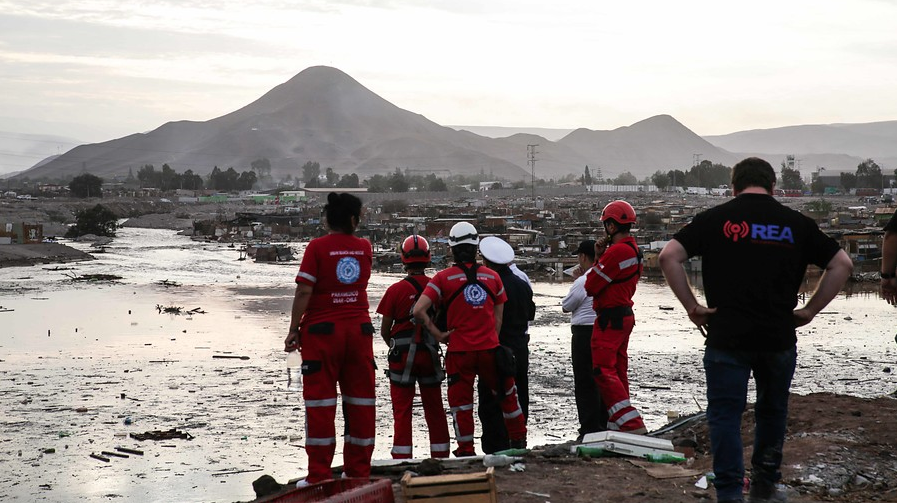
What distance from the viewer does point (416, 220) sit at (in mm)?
60281

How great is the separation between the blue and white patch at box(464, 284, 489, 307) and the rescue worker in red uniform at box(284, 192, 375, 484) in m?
1.10

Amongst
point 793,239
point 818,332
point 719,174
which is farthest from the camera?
point 719,174

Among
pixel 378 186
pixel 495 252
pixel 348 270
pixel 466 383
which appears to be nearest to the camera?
pixel 348 270

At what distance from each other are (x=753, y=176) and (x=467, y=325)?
281cm

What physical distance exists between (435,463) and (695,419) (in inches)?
129

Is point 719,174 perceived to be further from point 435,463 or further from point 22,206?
point 435,463

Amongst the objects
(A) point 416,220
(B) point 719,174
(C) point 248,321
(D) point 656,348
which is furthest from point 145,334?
(B) point 719,174

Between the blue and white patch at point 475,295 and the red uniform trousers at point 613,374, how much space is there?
3.59ft

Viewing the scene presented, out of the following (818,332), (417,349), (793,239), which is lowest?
(818,332)

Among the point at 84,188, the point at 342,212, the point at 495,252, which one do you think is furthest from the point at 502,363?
the point at 84,188

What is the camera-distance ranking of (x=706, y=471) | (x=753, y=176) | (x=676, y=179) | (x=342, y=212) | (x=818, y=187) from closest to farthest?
(x=753, y=176) → (x=342, y=212) → (x=706, y=471) → (x=818, y=187) → (x=676, y=179)

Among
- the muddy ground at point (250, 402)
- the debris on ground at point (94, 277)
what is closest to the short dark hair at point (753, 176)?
the muddy ground at point (250, 402)

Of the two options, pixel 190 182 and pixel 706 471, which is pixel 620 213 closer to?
pixel 706 471

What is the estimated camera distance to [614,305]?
8.20 meters
